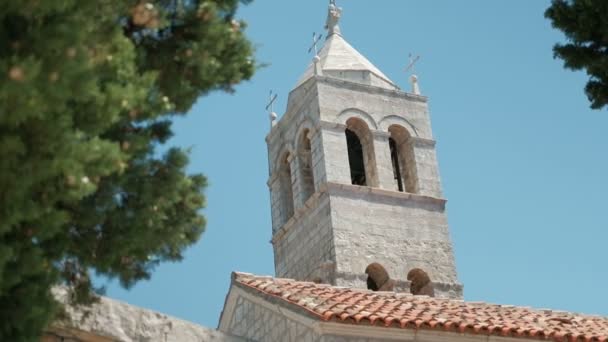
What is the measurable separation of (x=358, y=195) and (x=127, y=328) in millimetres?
11098

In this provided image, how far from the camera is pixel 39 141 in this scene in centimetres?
386

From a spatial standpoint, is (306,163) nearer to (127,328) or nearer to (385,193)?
(385,193)

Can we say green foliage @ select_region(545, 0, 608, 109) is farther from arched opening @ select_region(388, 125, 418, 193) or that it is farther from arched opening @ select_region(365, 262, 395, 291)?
arched opening @ select_region(388, 125, 418, 193)

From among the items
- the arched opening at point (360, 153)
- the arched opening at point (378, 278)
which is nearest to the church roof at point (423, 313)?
the arched opening at point (378, 278)

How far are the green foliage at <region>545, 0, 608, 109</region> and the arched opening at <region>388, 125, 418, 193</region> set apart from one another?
12.6 metres

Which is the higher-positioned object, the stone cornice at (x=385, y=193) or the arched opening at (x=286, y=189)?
the arched opening at (x=286, y=189)

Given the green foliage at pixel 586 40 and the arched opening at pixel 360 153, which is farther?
the arched opening at pixel 360 153

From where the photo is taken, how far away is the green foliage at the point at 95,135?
3789 mm

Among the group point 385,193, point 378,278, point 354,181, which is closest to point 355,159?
point 354,181

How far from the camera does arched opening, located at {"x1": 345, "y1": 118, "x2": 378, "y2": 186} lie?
19.0m

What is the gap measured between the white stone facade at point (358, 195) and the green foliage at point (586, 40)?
10451 millimetres

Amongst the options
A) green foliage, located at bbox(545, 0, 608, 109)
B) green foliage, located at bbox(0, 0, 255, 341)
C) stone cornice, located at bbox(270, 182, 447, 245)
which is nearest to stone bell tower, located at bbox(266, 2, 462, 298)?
stone cornice, located at bbox(270, 182, 447, 245)

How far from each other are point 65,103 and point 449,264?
48.8ft

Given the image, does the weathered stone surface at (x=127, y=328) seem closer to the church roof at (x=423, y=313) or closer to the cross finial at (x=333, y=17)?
the church roof at (x=423, y=313)
